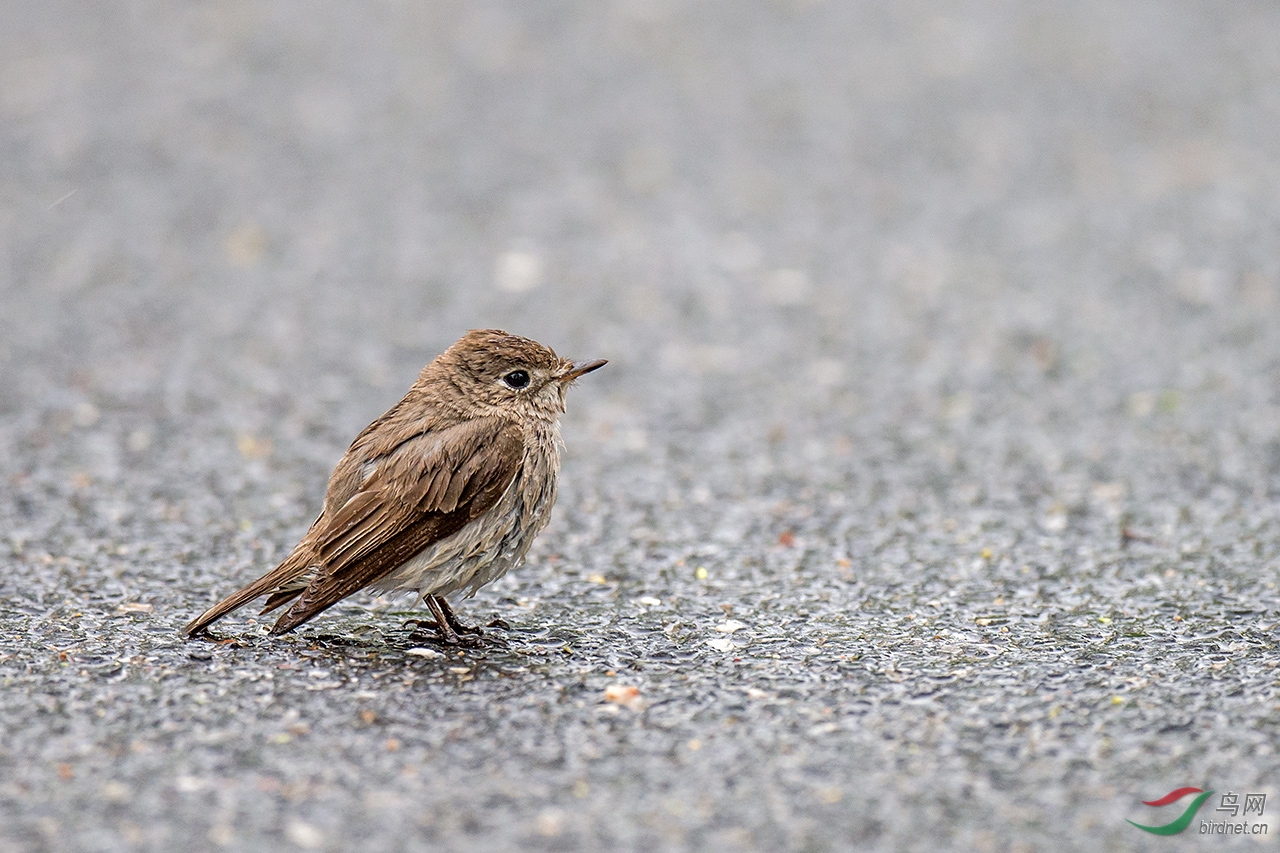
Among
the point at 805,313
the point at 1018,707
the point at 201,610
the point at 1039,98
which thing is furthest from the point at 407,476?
the point at 1039,98

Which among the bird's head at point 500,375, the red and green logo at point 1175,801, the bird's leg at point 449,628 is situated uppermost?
the bird's head at point 500,375

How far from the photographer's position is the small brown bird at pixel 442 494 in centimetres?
460

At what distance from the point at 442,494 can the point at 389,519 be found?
0.62 feet

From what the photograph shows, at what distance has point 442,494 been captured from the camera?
15.3ft

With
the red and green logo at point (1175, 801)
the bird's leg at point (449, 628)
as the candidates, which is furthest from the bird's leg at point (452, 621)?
the red and green logo at point (1175, 801)

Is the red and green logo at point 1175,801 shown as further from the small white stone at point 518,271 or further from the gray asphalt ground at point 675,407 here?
the small white stone at point 518,271

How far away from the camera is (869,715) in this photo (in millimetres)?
4234

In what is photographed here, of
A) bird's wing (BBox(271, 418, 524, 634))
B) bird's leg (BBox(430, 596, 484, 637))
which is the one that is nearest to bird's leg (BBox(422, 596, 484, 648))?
bird's leg (BBox(430, 596, 484, 637))

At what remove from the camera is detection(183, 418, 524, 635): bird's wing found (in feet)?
14.9

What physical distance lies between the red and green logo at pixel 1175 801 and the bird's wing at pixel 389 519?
220 cm

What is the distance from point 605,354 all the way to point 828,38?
234 inches

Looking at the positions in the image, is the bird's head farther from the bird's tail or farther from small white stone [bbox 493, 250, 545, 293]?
small white stone [bbox 493, 250, 545, 293]

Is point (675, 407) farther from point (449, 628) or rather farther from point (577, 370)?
point (449, 628)

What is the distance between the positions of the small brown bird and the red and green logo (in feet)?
6.99
